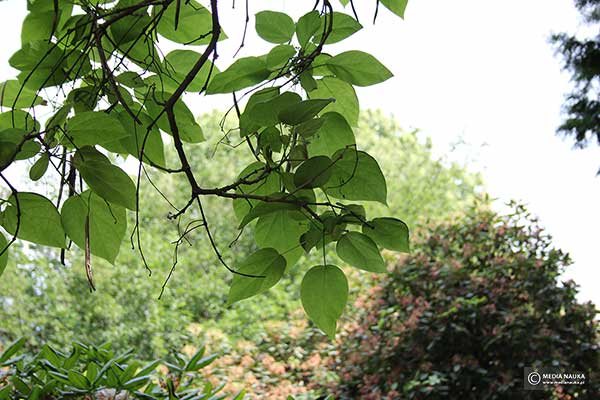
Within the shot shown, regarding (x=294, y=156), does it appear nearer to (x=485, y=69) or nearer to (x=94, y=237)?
(x=94, y=237)

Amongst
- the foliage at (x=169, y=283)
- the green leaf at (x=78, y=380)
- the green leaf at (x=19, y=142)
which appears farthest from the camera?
the foliage at (x=169, y=283)

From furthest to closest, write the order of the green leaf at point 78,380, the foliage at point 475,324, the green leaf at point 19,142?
the foliage at point 475,324
the green leaf at point 78,380
the green leaf at point 19,142

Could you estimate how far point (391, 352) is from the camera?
9.62 ft

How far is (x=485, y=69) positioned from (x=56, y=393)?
20.5 feet

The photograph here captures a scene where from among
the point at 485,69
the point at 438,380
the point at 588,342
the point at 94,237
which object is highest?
the point at 485,69

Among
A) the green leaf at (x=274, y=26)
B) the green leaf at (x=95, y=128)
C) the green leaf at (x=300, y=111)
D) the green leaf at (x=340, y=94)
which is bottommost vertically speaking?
the green leaf at (x=95, y=128)

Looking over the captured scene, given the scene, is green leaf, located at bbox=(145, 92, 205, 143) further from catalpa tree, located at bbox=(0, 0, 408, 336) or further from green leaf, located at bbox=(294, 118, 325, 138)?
green leaf, located at bbox=(294, 118, 325, 138)

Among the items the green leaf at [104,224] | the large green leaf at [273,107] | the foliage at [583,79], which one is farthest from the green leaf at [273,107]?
the foliage at [583,79]

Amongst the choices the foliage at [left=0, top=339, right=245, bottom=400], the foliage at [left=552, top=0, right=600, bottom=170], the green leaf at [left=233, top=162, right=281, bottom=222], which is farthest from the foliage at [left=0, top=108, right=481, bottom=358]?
the green leaf at [left=233, top=162, right=281, bottom=222]

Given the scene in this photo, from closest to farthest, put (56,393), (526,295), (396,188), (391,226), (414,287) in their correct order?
(391,226) → (56,393) → (526,295) → (414,287) → (396,188)

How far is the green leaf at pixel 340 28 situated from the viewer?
0.44 m

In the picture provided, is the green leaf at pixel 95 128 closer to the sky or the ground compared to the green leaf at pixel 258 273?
closer to the sky

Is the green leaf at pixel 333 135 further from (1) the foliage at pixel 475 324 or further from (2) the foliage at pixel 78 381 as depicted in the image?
(1) the foliage at pixel 475 324

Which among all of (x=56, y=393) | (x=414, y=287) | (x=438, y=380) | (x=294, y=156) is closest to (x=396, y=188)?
(x=414, y=287)
